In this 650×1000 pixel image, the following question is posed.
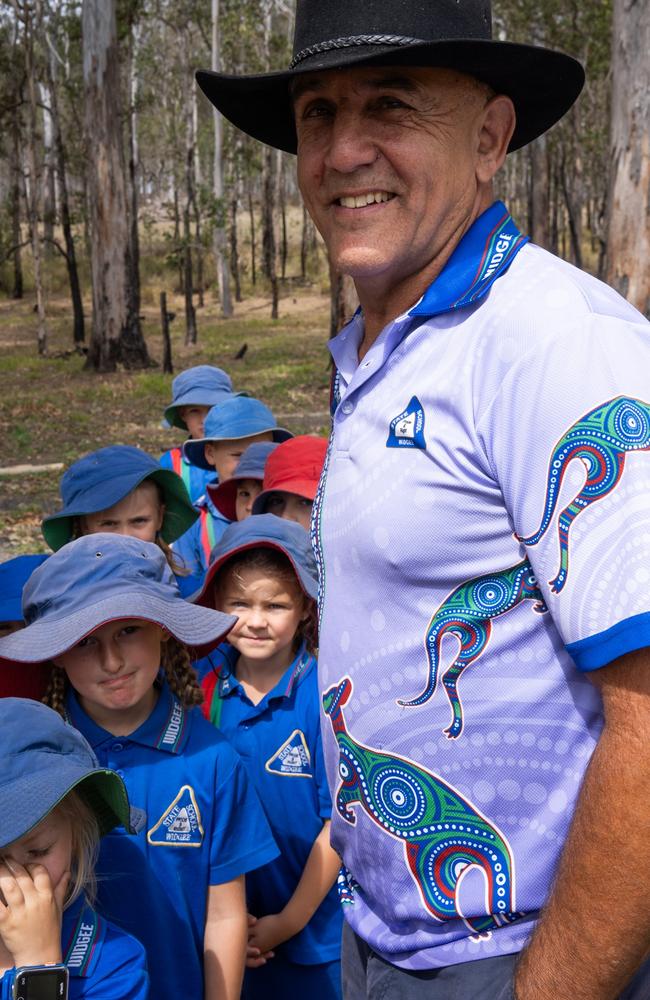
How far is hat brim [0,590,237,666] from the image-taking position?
2373 mm

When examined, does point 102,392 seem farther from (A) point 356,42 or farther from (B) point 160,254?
(B) point 160,254

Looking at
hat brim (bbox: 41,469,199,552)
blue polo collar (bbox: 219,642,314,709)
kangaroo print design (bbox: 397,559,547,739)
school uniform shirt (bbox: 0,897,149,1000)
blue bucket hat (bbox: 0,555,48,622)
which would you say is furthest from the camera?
hat brim (bbox: 41,469,199,552)

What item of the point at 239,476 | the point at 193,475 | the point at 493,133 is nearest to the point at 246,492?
the point at 239,476

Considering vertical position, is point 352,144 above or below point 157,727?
above

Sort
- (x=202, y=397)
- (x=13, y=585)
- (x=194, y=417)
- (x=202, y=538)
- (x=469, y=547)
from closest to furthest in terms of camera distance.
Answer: (x=469, y=547) → (x=13, y=585) → (x=202, y=538) → (x=202, y=397) → (x=194, y=417)

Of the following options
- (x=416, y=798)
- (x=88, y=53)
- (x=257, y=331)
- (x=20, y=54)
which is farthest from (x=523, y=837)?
(x=20, y=54)

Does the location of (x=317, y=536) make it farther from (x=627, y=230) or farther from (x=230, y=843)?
(x=627, y=230)

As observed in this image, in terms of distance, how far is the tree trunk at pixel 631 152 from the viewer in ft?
25.8

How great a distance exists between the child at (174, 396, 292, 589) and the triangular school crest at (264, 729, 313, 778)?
1.84 m

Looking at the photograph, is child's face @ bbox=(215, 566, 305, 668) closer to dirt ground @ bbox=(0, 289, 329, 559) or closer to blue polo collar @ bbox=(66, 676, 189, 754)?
blue polo collar @ bbox=(66, 676, 189, 754)

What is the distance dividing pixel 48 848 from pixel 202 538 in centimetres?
254

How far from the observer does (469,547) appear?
4.76 ft

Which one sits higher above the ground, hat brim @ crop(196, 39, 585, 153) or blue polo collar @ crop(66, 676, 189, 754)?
hat brim @ crop(196, 39, 585, 153)

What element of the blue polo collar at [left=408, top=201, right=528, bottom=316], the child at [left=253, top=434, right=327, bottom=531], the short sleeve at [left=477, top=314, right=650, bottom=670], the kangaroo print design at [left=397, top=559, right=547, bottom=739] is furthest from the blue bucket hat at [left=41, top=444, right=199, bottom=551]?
the short sleeve at [left=477, top=314, right=650, bottom=670]
